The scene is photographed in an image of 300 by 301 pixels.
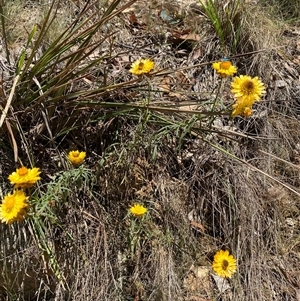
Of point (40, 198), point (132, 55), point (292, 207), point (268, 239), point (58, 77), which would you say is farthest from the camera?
point (132, 55)

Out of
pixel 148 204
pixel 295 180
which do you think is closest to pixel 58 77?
pixel 148 204

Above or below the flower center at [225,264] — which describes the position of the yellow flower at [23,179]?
above

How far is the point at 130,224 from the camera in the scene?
1746mm

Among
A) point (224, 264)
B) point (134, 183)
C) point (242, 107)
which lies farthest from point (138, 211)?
point (242, 107)

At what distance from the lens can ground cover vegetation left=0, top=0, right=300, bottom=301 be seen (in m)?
1.65

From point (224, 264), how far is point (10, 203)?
2.47 ft

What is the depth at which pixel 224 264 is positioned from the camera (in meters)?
1.67

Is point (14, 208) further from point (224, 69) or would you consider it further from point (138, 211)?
point (224, 69)

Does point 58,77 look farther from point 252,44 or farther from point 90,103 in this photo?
point 252,44

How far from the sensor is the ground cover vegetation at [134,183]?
1.65 metres

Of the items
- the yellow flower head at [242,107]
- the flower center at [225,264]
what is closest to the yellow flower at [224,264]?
the flower center at [225,264]

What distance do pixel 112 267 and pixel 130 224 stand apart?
16cm

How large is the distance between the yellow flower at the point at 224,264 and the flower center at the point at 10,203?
2.35 feet

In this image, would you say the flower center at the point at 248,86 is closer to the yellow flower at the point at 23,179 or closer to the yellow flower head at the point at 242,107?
the yellow flower head at the point at 242,107
